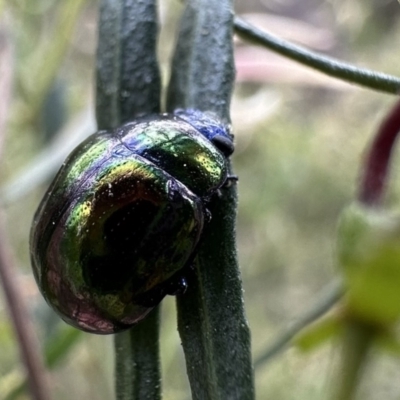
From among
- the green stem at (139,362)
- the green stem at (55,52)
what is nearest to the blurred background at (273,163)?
the green stem at (55,52)

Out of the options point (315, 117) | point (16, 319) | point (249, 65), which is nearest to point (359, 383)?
point (16, 319)

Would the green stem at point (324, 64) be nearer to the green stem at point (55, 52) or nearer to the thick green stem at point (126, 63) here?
the thick green stem at point (126, 63)

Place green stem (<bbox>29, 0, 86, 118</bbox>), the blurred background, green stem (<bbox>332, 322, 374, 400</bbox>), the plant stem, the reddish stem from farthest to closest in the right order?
the blurred background
green stem (<bbox>29, 0, 86, 118</bbox>)
the plant stem
the reddish stem
green stem (<bbox>332, 322, 374, 400</bbox>)

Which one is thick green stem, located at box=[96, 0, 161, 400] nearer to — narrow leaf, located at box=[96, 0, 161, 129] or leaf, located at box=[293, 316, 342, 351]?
narrow leaf, located at box=[96, 0, 161, 129]

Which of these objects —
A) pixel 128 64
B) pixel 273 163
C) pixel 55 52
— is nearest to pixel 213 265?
pixel 128 64

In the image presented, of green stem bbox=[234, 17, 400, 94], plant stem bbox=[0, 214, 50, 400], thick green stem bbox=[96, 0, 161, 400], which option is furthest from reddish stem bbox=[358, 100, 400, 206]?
plant stem bbox=[0, 214, 50, 400]

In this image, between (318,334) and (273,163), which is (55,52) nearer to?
(318,334)
